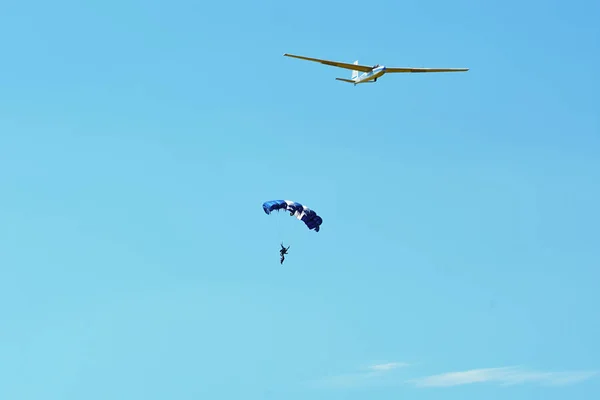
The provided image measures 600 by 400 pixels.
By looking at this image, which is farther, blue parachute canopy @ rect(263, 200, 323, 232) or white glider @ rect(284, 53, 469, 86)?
white glider @ rect(284, 53, 469, 86)

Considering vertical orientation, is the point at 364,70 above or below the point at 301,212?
above

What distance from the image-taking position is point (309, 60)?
117 m

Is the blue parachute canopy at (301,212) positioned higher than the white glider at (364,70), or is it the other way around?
the white glider at (364,70)

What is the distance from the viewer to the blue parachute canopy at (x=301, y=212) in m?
98.7

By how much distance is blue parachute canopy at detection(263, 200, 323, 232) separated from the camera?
9869cm

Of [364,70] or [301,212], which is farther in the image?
[364,70]

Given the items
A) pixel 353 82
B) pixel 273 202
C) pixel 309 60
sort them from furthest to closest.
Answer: pixel 353 82 → pixel 309 60 → pixel 273 202

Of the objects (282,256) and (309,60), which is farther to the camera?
(309,60)

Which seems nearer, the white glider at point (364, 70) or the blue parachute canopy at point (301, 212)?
the blue parachute canopy at point (301, 212)

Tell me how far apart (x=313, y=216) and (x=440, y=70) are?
156 feet

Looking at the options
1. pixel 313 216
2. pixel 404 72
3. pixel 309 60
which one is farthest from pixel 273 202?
pixel 404 72

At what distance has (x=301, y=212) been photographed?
9994cm

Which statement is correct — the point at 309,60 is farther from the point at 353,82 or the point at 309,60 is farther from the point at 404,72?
the point at 404,72

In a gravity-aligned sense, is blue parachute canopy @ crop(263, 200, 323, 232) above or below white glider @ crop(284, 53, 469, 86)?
below
